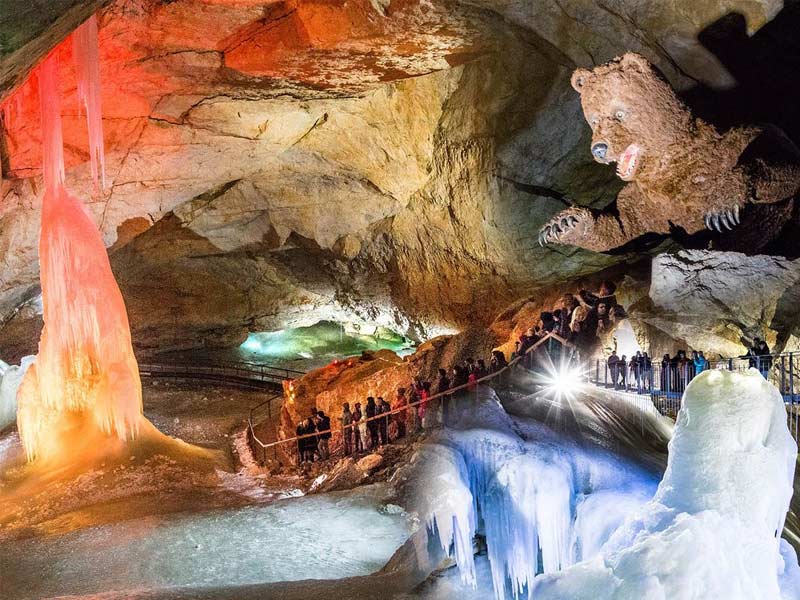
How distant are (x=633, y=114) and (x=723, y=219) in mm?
1968

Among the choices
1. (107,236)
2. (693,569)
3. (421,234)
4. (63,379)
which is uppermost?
(107,236)

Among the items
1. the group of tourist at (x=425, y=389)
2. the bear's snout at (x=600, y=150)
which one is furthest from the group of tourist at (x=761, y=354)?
the bear's snout at (x=600, y=150)

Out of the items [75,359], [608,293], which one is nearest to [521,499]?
[608,293]

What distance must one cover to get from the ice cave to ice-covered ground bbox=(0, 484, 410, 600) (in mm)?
45

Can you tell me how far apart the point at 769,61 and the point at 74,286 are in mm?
12048

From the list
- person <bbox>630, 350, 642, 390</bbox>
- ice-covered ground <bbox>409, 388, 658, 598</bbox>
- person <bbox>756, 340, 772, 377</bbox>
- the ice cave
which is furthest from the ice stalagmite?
person <bbox>756, 340, 772, 377</bbox>

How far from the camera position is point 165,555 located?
7969 mm

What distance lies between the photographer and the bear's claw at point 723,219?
9492 millimetres

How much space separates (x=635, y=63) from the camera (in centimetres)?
889

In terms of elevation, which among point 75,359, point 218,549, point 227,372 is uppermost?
point 75,359

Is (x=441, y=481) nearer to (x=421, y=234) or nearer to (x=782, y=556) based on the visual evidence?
(x=782, y=556)

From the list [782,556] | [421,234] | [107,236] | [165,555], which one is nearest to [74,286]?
[107,236]

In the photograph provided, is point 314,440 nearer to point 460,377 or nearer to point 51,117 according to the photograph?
point 460,377

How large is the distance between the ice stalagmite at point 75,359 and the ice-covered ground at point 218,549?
384 centimetres
